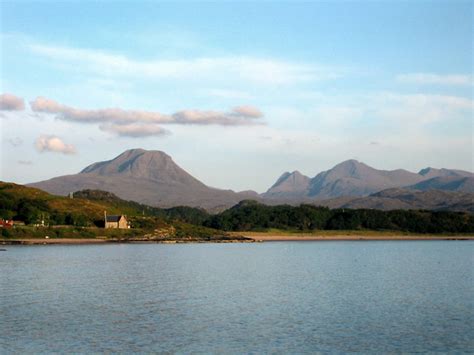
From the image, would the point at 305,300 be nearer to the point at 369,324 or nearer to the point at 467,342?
the point at 369,324

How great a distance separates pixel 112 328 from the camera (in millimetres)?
47125

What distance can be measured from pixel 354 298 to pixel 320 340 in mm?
22097

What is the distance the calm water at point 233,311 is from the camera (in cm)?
4175

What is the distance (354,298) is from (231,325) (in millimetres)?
19791

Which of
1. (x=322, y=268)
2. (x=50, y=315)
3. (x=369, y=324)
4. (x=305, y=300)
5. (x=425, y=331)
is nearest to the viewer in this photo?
(x=425, y=331)

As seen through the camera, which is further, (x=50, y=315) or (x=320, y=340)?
(x=50, y=315)

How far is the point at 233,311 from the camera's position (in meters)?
54.8

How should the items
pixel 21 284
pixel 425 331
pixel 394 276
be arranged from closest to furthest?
pixel 425 331 < pixel 21 284 < pixel 394 276

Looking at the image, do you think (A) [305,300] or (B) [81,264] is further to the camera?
(B) [81,264]

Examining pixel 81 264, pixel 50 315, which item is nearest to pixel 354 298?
pixel 50 315

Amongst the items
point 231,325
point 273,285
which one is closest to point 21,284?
point 273,285

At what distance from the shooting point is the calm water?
41750mm

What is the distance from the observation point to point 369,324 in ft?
159

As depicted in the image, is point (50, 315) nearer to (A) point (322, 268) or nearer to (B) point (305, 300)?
(B) point (305, 300)
